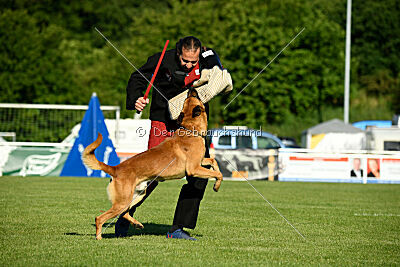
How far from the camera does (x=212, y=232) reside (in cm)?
783

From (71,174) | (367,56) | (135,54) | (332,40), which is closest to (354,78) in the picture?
(367,56)

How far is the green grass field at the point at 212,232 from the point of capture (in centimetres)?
598

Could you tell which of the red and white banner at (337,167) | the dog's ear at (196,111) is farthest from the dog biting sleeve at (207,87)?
the red and white banner at (337,167)

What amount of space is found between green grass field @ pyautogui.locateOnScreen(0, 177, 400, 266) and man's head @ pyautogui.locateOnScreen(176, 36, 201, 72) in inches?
82.0

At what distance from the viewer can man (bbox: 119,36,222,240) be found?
7.18 m

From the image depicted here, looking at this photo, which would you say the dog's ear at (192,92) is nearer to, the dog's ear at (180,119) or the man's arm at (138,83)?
the dog's ear at (180,119)

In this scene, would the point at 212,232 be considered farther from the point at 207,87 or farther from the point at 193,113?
the point at 207,87

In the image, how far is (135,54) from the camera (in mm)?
46125

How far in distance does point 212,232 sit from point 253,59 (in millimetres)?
34390

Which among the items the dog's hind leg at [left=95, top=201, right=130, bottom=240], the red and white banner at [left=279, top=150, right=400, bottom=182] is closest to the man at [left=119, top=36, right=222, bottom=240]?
the dog's hind leg at [left=95, top=201, right=130, bottom=240]

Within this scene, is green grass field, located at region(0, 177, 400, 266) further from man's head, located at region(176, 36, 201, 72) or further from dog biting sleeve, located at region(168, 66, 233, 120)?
man's head, located at region(176, 36, 201, 72)

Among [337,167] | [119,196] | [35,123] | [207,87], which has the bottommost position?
[119,196]

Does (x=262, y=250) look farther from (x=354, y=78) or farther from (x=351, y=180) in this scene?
(x=354, y=78)

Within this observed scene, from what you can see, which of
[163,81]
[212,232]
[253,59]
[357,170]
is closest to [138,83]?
[163,81]
